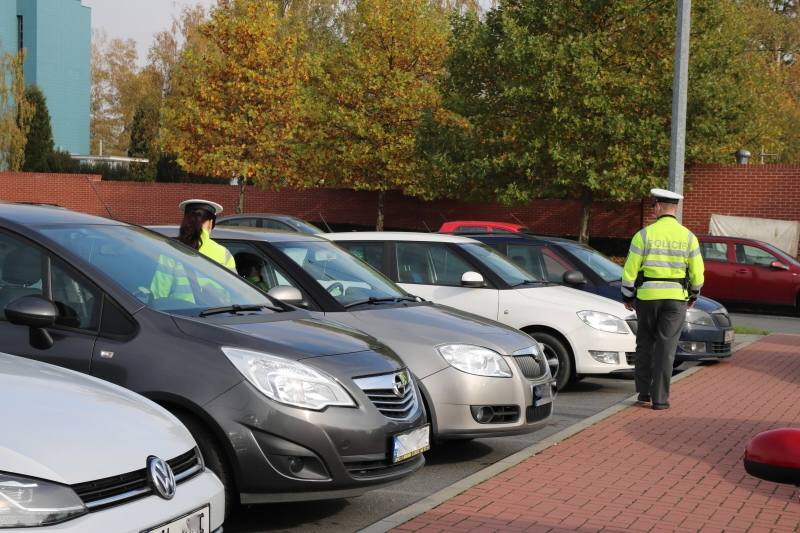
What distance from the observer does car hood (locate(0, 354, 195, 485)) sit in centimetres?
347

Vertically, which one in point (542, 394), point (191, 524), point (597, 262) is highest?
point (597, 262)

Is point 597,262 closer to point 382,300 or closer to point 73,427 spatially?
point 382,300

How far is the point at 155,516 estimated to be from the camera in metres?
3.76

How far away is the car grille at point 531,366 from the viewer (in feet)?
24.6

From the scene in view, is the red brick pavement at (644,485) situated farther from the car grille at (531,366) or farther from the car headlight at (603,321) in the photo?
the car headlight at (603,321)

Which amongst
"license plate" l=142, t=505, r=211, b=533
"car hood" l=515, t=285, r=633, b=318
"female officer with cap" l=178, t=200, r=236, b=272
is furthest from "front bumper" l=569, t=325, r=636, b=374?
"license plate" l=142, t=505, r=211, b=533

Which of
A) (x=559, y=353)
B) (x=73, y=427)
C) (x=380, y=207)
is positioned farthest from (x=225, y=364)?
(x=380, y=207)

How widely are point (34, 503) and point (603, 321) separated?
7787mm

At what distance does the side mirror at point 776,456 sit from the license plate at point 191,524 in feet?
6.97

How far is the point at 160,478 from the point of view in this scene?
3.85m

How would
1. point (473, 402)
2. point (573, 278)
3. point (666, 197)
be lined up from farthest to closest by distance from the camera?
1. point (573, 278)
2. point (666, 197)
3. point (473, 402)

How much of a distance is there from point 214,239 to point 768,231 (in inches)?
919

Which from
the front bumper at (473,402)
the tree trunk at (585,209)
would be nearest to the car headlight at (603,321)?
the front bumper at (473,402)

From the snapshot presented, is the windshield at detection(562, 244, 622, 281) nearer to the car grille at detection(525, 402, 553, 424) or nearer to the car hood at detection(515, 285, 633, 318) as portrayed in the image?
the car hood at detection(515, 285, 633, 318)
